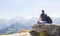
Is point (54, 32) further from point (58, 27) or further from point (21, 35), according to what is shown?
point (21, 35)

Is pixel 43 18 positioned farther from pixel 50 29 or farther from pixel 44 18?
pixel 50 29

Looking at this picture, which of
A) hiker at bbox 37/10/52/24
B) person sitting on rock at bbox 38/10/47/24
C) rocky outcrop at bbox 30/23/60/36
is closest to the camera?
rocky outcrop at bbox 30/23/60/36

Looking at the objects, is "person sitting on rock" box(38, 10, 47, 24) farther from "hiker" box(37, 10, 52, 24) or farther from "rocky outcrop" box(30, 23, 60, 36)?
"rocky outcrop" box(30, 23, 60, 36)

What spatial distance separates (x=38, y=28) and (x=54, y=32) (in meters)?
1.43

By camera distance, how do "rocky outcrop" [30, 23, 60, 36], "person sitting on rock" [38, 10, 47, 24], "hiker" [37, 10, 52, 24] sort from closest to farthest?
"rocky outcrop" [30, 23, 60, 36], "person sitting on rock" [38, 10, 47, 24], "hiker" [37, 10, 52, 24]

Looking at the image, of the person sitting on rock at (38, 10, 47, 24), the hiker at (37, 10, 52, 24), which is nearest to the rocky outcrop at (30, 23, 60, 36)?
the person sitting on rock at (38, 10, 47, 24)

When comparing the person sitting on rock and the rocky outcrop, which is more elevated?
the person sitting on rock

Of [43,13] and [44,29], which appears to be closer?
[44,29]

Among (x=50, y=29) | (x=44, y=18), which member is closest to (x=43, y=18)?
(x=44, y=18)

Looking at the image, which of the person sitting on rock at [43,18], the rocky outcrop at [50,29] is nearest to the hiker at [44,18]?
the person sitting on rock at [43,18]

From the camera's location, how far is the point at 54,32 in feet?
70.6

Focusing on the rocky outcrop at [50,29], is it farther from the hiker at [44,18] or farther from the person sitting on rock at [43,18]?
the hiker at [44,18]

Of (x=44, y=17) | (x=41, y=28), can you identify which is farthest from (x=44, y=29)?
(x=44, y=17)

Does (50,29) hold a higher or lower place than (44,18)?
lower
